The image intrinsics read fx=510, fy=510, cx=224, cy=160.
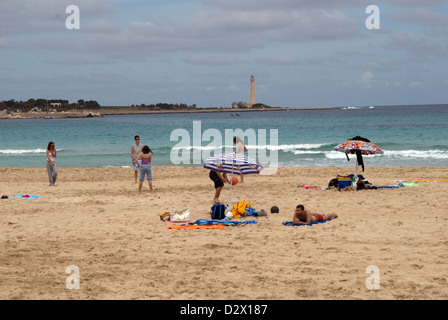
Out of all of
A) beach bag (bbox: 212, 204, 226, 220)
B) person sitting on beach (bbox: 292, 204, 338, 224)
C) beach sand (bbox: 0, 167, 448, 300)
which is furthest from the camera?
beach bag (bbox: 212, 204, 226, 220)

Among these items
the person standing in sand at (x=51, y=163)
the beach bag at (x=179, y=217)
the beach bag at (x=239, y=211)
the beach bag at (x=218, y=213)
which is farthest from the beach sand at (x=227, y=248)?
the person standing in sand at (x=51, y=163)

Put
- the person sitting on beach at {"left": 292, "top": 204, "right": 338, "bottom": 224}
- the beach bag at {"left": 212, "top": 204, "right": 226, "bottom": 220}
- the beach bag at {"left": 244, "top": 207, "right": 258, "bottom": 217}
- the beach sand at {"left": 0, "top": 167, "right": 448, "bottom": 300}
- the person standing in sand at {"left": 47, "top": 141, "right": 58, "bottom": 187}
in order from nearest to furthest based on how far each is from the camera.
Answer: the beach sand at {"left": 0, "top": 167, "right": 448, "bottom": 300} < the person sitting on beach at {"left": 292, "top": 204, "right": 338, "bottom": 224} < the beach bag at {"left": 212, "top": 204, "right": 226, "bottom": 220} < the beach bag at {"left": 244, "top": 207, "right": 258, "bottom": 217} < the person standing in sand at {"left": 47, "top": 141, "right": 58, "bottom": 187}

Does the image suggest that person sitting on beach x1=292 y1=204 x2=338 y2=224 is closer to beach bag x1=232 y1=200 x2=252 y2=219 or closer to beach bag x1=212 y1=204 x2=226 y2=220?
beach bag x1=232 y1=200 x2=252 y2=219

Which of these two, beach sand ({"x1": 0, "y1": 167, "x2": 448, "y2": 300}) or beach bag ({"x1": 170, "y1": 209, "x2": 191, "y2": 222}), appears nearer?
beach sand ({"x1": 0, "y1": 167, "x2": 448, "y2": 300})

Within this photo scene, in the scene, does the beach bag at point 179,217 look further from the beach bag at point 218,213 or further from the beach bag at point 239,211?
the beach bag at point 239,211

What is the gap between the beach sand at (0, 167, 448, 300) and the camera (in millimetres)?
6254

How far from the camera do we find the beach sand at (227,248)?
246 inches

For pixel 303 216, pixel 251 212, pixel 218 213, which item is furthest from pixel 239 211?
pixel 303 216

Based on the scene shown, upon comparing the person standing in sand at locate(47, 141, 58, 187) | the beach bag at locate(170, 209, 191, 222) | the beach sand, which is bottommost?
the beach sand

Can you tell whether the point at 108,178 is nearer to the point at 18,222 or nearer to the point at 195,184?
the point at 195,184

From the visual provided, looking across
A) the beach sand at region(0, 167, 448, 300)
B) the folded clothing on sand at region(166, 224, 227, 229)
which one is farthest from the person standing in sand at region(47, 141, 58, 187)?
the folded clothing on sand at region(166, 224, 227, 229)

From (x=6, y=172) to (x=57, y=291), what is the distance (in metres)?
17.0
